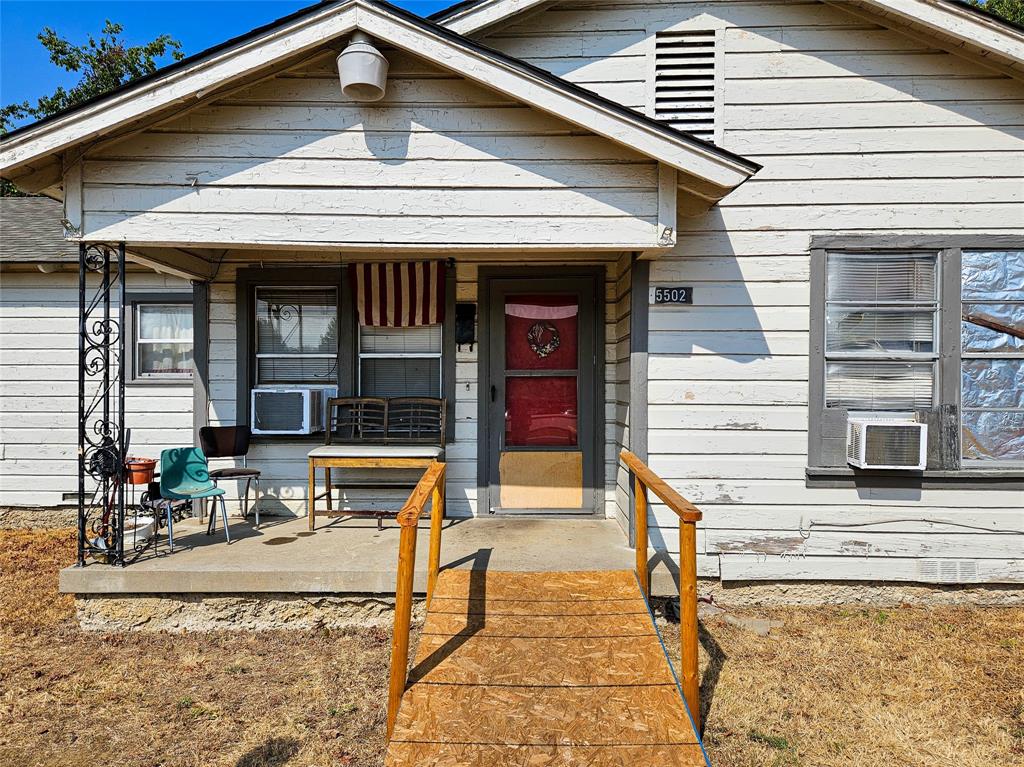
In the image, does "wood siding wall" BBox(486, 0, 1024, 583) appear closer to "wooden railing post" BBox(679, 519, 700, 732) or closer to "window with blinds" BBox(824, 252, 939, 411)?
"window with blinds" BBox(824, 252, 939, 411)

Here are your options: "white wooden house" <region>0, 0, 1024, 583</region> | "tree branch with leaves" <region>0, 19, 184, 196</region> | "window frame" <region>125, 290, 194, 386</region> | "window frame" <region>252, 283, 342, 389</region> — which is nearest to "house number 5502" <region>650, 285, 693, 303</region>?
"white wooden house" <region>0, 0, 1024, 583</region>

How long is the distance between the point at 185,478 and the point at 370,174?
284 cm

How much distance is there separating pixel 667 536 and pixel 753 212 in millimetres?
2596

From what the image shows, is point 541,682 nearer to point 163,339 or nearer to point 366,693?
point 366,693

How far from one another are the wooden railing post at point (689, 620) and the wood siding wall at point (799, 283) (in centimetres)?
163

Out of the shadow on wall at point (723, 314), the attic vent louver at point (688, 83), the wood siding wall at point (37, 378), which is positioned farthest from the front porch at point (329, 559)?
the attic vent louver at point (688, 83)

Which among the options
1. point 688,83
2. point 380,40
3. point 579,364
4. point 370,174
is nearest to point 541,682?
point 579,364

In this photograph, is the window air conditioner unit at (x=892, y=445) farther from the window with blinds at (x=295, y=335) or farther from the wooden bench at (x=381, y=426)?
the window with blinds at (x=295, y=335)

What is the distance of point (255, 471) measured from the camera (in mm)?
5543

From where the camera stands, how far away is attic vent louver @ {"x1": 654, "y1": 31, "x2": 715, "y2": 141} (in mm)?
4996

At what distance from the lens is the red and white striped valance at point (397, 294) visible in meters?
5.91

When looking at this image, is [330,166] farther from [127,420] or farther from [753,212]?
[127,420]

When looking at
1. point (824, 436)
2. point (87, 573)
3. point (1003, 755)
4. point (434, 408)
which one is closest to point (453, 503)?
point (434, 408)

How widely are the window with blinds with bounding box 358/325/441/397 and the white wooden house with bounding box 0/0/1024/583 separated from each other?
1752mm
